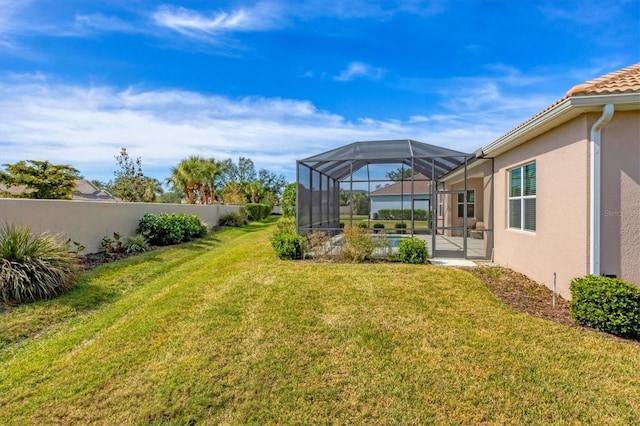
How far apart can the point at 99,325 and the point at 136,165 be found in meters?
17.9

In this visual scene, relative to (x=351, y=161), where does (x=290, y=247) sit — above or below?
below

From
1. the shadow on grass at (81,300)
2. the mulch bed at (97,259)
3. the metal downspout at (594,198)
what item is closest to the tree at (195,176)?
the mulch bed at (97,259)

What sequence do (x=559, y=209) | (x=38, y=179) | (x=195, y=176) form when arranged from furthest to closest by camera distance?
(x=195, y=176)
(x=38, y=179)
(x=559, y=209)

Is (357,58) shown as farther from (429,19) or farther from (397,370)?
(397,370)

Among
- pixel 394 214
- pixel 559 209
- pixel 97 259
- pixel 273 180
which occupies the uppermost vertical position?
pixel 273 180

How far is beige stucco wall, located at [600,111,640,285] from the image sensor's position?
471 cm

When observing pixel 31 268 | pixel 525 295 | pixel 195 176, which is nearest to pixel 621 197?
pixel 525 295

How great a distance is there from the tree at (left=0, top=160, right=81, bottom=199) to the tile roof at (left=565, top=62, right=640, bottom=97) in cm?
1991

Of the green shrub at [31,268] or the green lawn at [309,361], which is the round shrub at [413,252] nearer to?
the green lawn at [309,361]

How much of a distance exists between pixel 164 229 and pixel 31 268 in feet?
22.0

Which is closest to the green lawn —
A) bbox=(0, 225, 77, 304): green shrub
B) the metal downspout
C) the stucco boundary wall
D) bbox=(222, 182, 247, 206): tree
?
bbox=(0, 225, 77, 304): green shrub

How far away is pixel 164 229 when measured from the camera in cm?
1239

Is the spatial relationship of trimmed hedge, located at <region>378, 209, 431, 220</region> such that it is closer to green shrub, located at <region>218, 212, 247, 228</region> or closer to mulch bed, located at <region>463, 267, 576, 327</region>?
mulch bed, located at <region>463, 267, 576, 327</region>

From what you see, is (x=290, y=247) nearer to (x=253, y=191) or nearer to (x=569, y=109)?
(x=569, y=109)
